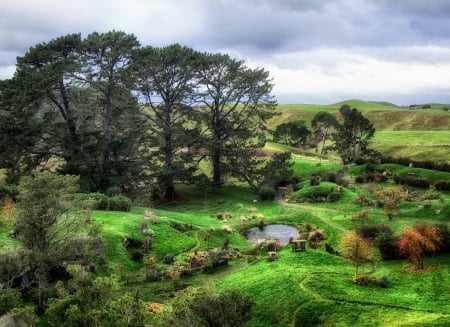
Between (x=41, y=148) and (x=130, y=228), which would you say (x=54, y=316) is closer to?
(x=130, y=228)

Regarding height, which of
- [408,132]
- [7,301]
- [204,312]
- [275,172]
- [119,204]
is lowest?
[7,301]

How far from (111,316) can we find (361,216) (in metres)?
27.1

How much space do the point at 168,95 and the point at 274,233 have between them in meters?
26.0

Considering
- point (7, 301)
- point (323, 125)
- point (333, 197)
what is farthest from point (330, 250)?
point (323, 125)

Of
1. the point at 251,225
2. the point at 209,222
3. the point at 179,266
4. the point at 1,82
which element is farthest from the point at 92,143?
the point at 179,266

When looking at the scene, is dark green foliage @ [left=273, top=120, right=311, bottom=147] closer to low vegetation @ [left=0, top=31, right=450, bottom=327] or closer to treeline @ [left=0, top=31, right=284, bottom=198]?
low vegetation @ [left=0, top=31, right=450, bottom=327]

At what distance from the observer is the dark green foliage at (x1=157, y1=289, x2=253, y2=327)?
760 inches

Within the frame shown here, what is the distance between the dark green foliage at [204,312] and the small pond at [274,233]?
65.2 feet

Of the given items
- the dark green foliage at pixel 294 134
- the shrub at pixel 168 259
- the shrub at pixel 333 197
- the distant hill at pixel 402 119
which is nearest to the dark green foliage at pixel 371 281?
the shrub at pixel 168 259

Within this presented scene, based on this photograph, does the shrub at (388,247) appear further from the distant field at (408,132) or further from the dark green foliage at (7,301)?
the distant field at (408,132)

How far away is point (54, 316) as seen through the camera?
20766 mm

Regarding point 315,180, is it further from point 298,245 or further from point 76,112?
point 76,112

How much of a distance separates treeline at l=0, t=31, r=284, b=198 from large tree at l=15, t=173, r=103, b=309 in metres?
22.2

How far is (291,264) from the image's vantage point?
30188 mm
